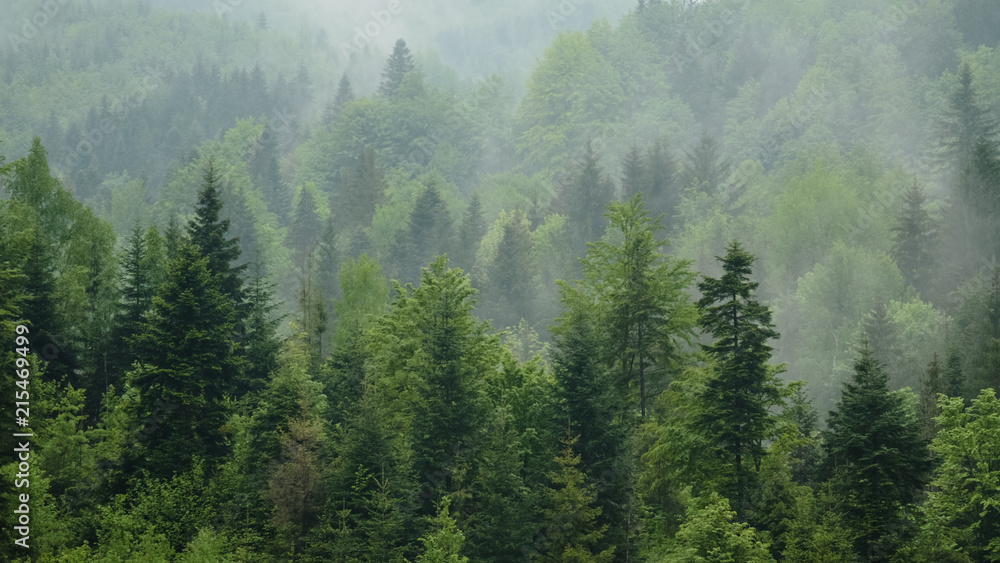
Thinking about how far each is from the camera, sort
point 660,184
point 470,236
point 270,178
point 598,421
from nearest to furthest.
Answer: point 598,421 → point 470,236 → point 660,184 → point 270,178

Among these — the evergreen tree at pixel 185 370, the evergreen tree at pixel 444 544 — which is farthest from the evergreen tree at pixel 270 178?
the evergreen tree at pixel 444 544

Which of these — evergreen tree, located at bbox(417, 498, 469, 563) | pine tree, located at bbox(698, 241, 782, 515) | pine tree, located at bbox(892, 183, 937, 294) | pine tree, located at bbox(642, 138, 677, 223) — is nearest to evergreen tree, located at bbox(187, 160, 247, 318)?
evergreen tree, located at bbox(417, 498, 469, 563)

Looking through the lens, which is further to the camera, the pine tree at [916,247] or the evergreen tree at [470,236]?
the evergreen tree at [470,236]

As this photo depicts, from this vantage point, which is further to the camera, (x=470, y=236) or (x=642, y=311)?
(x=470, y=236)

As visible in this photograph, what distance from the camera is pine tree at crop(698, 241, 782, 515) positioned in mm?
39844

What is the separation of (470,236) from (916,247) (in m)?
38.8

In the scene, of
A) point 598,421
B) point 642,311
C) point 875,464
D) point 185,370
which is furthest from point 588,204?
point 875,464

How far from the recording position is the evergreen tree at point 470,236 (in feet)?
316

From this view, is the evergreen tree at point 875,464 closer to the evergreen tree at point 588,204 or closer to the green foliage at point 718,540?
the green foliage at point 718,540

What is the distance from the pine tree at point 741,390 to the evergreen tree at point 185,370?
780 inches

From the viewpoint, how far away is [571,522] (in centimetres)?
3991

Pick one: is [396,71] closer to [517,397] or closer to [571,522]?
[517,397]

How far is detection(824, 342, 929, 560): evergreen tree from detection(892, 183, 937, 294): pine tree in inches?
1777

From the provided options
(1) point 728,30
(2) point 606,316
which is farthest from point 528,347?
(1) point 728,30
